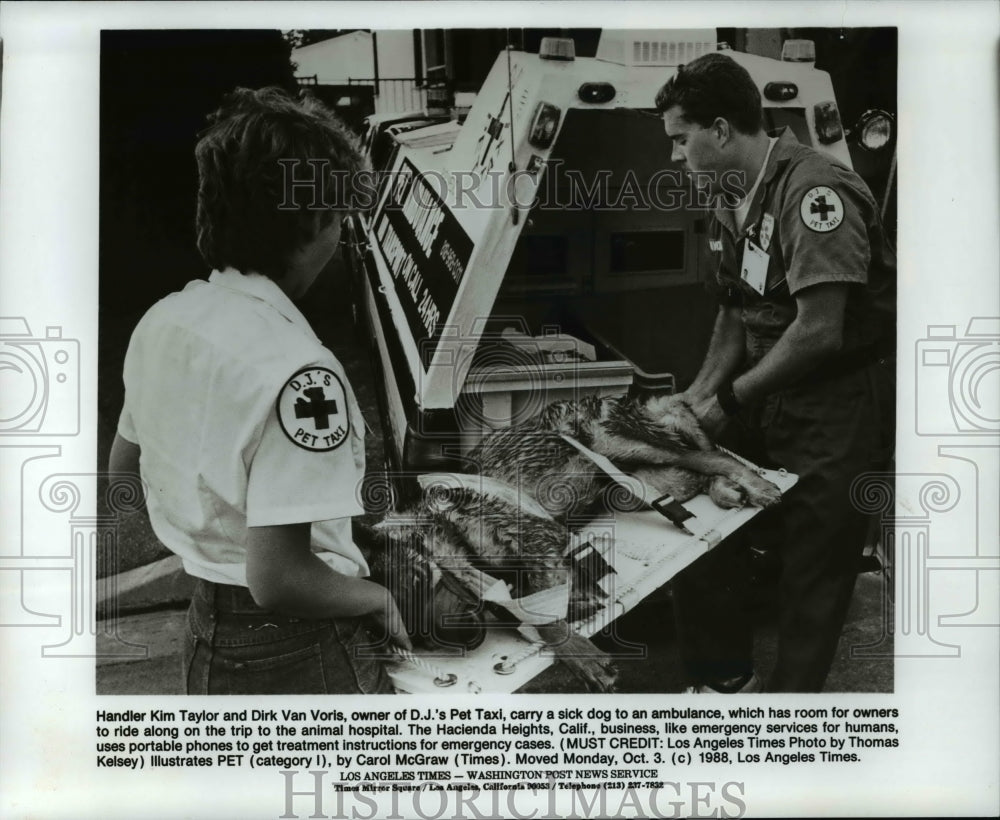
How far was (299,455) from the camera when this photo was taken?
2516 millimetres

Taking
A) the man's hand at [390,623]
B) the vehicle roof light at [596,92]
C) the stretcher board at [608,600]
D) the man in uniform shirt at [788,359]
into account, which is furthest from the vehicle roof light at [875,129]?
the man's hand at [390,623]

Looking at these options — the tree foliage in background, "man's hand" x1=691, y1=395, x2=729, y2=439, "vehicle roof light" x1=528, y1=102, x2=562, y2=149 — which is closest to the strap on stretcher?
"man's hand" x1=691, y1=395, x2=729, y2=439

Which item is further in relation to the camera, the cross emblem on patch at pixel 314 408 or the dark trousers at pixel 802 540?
the dark trousers at pixel 802 540

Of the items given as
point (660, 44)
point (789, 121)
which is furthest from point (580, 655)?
point (660, 44)

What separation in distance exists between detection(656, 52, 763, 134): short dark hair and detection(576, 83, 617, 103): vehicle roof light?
14 cm

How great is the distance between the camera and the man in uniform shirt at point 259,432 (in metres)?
2.52

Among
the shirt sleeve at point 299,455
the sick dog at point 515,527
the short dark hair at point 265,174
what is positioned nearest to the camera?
the shirt sleeve at point 299,455

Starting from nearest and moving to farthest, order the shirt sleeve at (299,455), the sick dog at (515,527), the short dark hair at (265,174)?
the shirt sleeve at (299,455) < the short dark hair at (265,174) < the sick dog at (515,527)

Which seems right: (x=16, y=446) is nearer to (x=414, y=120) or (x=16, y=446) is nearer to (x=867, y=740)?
(x=414, y=120)

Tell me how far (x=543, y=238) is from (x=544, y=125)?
1.03ft

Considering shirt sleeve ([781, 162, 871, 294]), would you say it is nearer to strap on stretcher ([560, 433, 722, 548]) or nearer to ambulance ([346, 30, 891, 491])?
ambulance ([346, 30, 891, 491])

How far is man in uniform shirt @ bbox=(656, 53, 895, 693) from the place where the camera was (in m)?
2.75

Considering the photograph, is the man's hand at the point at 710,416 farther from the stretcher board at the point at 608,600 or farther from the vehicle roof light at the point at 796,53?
the vehicle roof light at the point at 796,53
